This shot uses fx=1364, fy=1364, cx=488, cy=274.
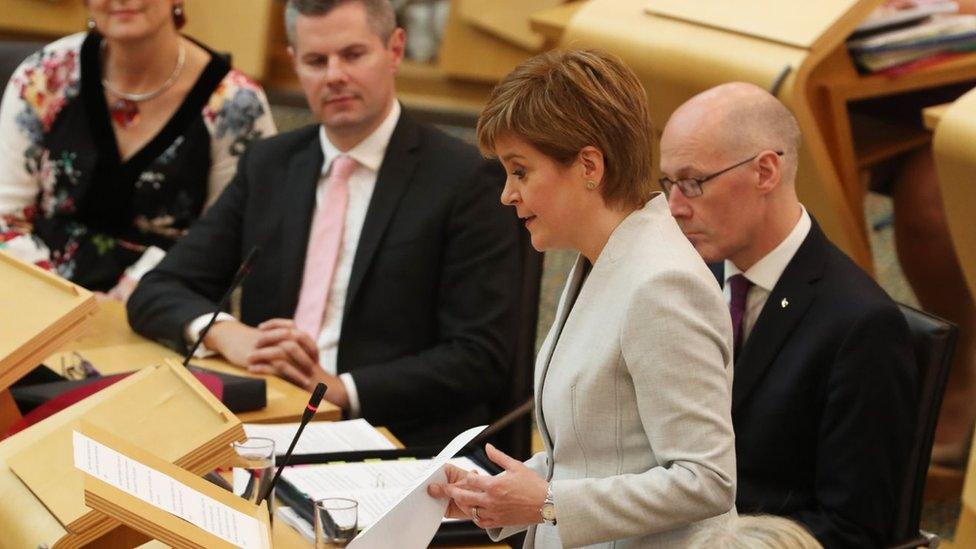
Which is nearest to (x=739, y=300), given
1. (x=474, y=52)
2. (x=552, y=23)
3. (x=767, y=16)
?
(x=767, y=16)

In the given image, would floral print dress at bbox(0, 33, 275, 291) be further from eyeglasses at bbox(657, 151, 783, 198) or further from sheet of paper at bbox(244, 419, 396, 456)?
eyeglasses at bbox(657, 151, 783, 198)

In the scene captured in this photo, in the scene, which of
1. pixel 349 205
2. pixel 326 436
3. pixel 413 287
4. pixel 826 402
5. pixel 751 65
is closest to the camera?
pixel 826 402

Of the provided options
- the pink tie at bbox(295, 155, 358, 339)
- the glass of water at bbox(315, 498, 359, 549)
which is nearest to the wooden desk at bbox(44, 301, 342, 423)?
the pink tie at bbox(295, 155, 358, 339)

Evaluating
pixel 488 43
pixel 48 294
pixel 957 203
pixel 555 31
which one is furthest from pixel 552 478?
pixel 488 43

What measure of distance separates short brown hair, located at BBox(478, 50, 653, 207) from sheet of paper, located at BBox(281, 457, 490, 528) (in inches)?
20.2

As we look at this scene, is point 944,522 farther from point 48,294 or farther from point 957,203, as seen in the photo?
point 48,294

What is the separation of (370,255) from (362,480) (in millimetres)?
875

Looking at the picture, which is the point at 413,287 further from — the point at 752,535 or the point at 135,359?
the point at 752,535

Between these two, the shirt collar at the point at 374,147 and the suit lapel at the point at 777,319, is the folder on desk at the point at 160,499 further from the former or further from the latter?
the shirt collar at the point at 374,147

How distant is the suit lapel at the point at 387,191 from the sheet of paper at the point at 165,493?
1.29 meters

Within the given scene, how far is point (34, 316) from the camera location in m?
2.01

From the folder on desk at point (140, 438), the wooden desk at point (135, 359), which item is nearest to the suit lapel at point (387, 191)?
the wooden desk at point (135, 359)

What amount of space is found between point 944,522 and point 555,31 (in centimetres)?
216

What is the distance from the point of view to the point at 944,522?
3.62m
